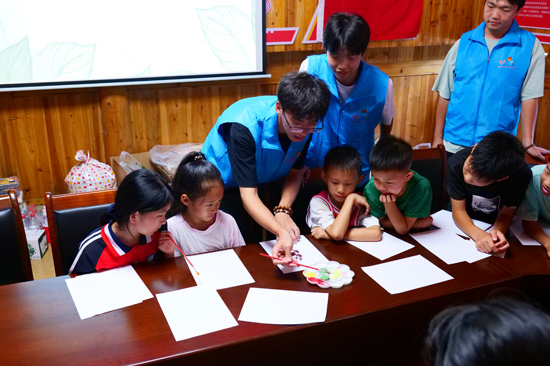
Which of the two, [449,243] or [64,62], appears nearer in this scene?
[449,243]

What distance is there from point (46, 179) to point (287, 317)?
2756mm

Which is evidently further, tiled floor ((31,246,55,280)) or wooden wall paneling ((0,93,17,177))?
wooden wall paneling ((0,93,17,177))

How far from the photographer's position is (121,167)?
11.0ft

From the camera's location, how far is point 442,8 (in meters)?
4.32

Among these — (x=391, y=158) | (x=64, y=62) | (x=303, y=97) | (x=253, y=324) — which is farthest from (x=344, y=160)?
(x=64, y=62)

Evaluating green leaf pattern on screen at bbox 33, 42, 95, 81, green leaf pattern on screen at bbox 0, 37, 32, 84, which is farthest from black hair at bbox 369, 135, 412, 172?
green leaf pattern on screen at bbox 0, 37, 32, 84

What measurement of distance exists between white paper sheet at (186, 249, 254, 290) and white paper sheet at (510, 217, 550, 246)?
1147 millimetres

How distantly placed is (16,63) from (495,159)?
9.68ft

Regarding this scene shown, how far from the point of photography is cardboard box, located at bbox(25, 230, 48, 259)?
304cm

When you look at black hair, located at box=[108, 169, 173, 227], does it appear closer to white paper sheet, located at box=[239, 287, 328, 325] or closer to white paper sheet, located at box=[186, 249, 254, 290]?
white paper sheet, located at box=[186, 249, 254, 290]

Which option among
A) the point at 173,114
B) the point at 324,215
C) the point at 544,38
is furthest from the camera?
the point at 544,38

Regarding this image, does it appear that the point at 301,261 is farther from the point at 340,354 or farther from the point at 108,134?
the point at 108,134

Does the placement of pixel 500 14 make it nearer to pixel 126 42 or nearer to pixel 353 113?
pixel 353 113

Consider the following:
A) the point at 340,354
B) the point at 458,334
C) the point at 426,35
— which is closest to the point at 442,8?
the point at 426,35
